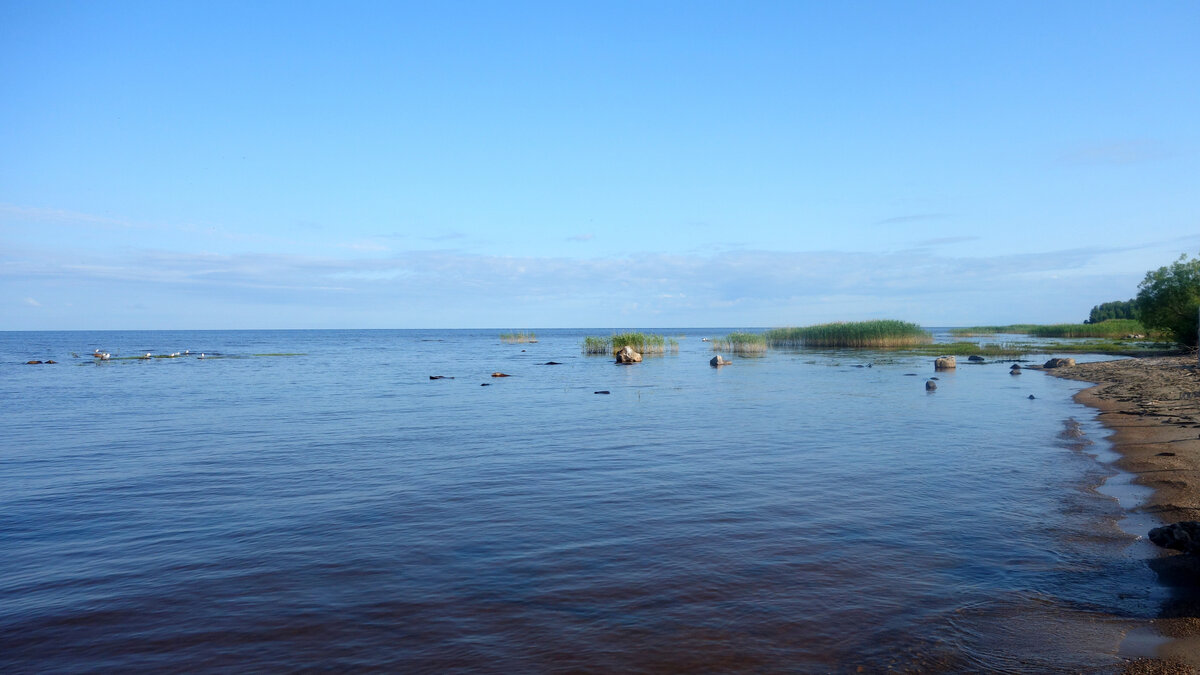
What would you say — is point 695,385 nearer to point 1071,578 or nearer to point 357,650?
point 1071,578

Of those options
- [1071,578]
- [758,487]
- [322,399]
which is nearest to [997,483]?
[758,487]

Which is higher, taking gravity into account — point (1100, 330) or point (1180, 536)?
point (1100, 330)

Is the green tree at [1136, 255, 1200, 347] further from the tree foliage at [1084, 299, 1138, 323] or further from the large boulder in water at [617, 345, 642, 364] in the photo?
the tree foliage at [1084, 299, 1138, 323]

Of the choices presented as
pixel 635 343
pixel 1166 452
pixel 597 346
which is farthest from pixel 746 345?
pixel 1166 452

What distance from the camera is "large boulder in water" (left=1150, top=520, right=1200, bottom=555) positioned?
810 centimetres

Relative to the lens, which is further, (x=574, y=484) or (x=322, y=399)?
(x=322, y=399)

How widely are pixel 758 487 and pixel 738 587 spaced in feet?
17.1

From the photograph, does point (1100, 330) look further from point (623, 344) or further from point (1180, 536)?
point (1180, 536)

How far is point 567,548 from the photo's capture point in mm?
9430

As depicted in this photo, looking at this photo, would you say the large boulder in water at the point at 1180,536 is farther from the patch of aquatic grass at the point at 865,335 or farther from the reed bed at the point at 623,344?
the patch of aquatic grass at the point at 865,335

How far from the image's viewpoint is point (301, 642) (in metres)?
6.66

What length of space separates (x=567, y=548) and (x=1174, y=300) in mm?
53565

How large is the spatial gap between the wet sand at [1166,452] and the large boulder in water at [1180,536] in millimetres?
127

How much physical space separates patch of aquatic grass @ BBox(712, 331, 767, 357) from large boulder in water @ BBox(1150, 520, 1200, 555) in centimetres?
5696
